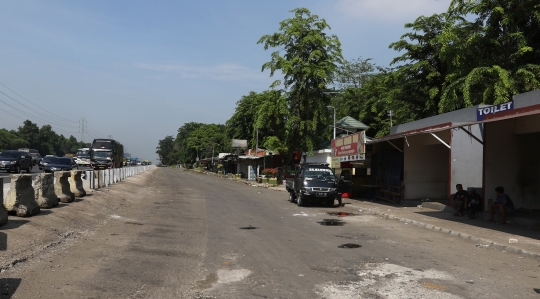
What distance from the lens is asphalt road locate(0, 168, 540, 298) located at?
6785 mm

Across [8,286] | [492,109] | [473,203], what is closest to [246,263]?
[8,286]

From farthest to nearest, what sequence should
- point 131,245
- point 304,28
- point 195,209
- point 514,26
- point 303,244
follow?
point 304,28, point 514,26, point 195,209, point 303,244, point 131,245

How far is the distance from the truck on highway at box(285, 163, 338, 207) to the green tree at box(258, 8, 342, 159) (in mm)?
18036

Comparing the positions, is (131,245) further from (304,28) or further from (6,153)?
(304,28)

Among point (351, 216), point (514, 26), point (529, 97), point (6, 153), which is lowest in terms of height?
point (351, 216)

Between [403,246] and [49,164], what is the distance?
→ 29864mm

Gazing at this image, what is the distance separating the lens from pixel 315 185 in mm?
21422

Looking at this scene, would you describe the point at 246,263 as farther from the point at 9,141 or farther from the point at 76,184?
the point at 9,141

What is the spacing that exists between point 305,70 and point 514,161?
24.4 m

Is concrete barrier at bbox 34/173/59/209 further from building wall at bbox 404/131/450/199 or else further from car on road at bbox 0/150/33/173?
car on road at bbox 0/150/33/173

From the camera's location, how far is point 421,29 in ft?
117

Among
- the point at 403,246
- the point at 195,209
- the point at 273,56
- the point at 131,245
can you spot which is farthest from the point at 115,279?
the point at 273,56

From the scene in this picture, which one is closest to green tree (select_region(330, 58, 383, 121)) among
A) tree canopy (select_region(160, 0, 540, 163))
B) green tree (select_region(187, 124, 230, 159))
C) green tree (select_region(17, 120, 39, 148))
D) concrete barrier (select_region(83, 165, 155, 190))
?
tree canopy (select_region(160, 0, 540, 163))

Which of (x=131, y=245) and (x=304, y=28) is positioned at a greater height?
(x=304, y=28)
